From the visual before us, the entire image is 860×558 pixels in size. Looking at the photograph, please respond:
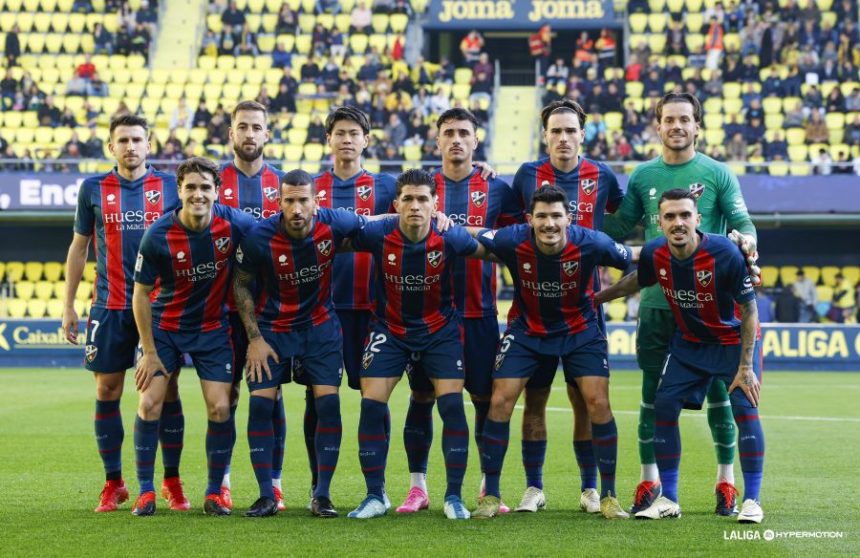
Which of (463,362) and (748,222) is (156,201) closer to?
(463,362)

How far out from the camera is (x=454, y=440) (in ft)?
22.5

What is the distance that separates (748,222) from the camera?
23.8ft

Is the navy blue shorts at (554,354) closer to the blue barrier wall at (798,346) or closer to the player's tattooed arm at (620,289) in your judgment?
the player's tattooed arm at (620,289)

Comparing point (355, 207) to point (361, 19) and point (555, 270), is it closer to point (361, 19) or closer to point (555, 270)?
point (555, 270)

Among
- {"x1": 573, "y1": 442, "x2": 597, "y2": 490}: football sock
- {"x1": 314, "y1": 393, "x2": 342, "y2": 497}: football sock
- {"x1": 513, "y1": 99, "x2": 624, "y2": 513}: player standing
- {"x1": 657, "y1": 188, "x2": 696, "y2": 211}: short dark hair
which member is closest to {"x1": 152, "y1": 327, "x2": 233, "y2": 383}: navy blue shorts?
{"x1": 314, "y1": 393, "x2": 342, "y2": 497}: football sock

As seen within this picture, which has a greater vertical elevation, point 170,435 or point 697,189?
point 697,189

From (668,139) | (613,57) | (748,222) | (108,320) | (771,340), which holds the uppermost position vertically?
(613,57)

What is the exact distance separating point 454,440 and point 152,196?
231 cm

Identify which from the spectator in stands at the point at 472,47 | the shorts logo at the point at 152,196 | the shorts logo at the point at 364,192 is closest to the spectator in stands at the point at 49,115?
the spectator in stands at the point at 472,47

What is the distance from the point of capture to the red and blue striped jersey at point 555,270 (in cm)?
684

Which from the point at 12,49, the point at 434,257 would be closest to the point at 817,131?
the point at 12,49

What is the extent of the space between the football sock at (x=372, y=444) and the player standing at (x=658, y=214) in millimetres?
1491

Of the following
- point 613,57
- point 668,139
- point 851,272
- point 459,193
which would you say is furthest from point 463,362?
point 613,57

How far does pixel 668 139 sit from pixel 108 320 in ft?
11.3
